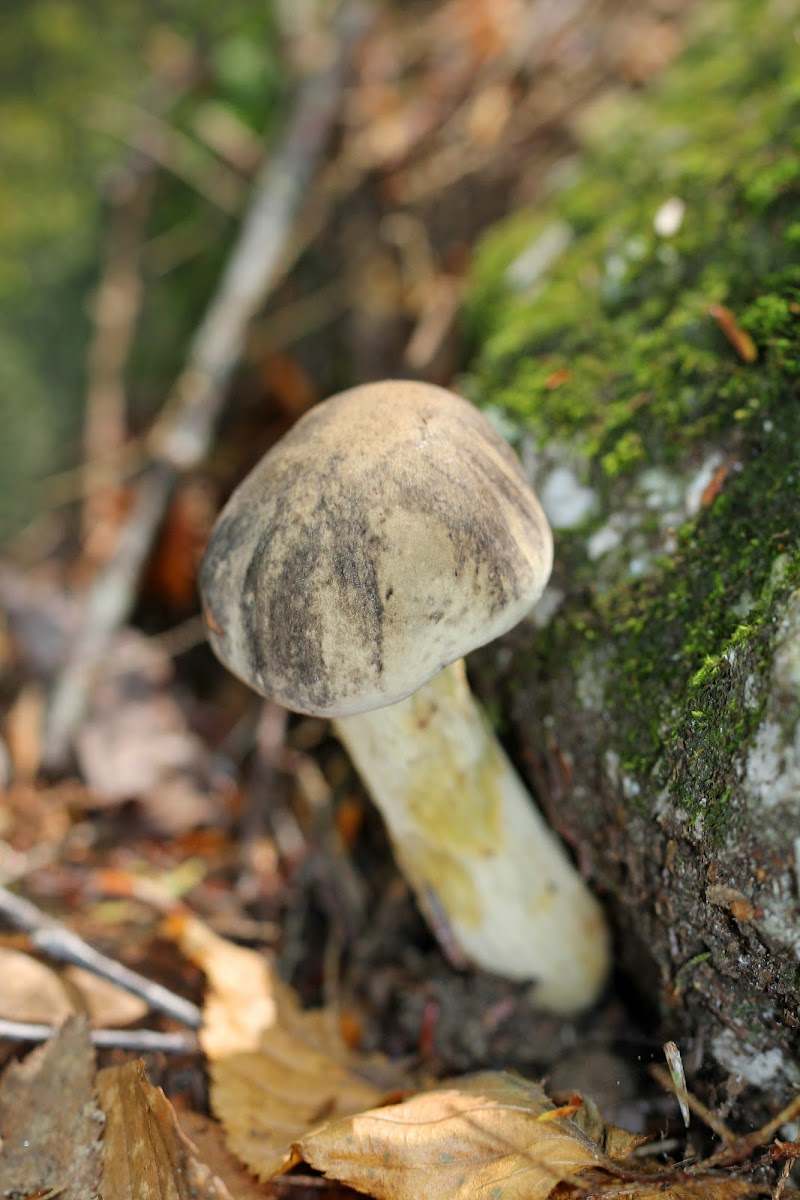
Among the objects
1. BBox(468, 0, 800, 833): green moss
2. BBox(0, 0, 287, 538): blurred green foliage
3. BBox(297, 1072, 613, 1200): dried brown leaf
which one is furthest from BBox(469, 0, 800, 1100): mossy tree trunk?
BBox(0, 0, 287, 538): blurred green foliage

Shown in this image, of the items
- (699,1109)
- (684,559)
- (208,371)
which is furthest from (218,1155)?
(208,371)

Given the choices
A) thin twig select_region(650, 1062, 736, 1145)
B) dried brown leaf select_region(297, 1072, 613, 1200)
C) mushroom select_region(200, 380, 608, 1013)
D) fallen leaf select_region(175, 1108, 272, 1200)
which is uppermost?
mushroom select_region(200, 380, 608, 1013)

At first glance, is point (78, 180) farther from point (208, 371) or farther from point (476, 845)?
point (476, 845)

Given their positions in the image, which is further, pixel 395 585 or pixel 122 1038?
pixel 122 1038

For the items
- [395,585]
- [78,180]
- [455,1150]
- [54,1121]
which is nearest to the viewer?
[395,585]

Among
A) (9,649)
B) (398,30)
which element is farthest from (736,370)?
(398,30)

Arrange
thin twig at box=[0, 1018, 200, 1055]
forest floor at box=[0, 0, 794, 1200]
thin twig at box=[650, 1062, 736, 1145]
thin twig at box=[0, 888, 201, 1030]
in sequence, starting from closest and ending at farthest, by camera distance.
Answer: thin twig at box=[650, 1062, 736, 1145] → forest floor at box=[0, 0, 794, 1200] → thin twig at box=[0, 1018, 200, 1055] → thin twig at box=[0, 888, 201, 1030]

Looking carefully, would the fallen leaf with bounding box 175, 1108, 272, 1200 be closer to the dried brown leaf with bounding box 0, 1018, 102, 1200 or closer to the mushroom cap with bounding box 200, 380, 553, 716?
the dried brown leaf with bounding box 0, 1018, 102, 1200

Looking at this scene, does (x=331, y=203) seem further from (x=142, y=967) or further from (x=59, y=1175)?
(x=59, y=1175)

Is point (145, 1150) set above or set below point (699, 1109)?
above
